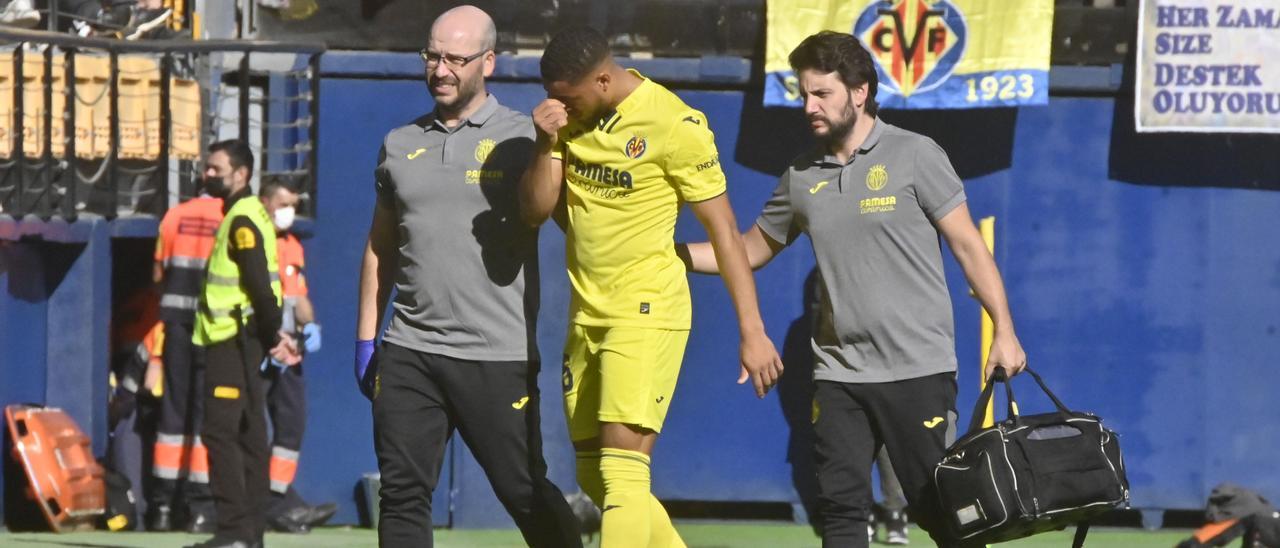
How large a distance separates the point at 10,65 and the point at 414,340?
499 cm

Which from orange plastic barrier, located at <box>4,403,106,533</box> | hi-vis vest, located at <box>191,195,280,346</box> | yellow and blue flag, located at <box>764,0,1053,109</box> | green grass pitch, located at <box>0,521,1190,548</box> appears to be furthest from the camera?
yellow and blue flag, located at <box>764,0,1053,109</box>

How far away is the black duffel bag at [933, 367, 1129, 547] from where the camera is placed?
259 inches

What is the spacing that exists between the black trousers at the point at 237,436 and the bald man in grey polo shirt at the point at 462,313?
276 centimetres

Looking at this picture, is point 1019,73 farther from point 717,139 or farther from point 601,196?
point 601,196

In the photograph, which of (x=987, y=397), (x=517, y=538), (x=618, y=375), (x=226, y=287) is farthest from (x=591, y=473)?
(x=517, y=538)

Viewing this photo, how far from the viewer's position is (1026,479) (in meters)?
6.59

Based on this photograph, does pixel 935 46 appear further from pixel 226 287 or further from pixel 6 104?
pixel 6 104

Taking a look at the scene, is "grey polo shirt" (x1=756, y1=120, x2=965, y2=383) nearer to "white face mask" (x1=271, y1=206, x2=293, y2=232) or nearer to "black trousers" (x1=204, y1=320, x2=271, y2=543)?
"black trousers" (x1=204, y1=320, x2=271, y2=543)

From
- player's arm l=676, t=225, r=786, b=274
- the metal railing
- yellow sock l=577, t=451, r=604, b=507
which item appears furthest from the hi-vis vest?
yellow sock l=577, t=451, r=604, b=507

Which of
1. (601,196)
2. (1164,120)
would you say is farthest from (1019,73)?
(601,196)

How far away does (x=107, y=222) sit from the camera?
11.3 meters

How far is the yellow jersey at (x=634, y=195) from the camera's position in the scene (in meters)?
6.62

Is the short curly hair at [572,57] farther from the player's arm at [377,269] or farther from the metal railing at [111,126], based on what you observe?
the metal railing at [111,126]

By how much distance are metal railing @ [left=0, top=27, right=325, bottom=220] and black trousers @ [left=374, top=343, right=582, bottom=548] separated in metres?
4.48
